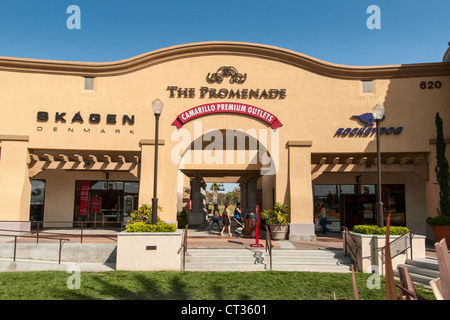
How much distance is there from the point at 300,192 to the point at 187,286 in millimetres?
9372

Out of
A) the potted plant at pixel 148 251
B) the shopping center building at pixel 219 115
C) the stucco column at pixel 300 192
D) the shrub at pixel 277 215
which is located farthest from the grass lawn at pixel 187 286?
the shopping center building at pixel 219 115

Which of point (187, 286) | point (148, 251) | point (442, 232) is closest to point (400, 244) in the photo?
point (442, 232)

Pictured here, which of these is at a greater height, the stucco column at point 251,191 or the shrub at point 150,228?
the stucco column at point 251,191

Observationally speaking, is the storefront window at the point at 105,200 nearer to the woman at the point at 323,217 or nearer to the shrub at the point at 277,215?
the shrub at the point at 277,215

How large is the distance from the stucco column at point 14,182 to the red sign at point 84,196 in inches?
153

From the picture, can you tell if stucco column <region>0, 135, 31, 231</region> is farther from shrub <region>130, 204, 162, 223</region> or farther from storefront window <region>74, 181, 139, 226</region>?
shrub <region>130, 204, 162, 223</region>

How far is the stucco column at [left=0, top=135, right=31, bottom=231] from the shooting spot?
51.7 ft

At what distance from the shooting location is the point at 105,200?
2073 centimetres

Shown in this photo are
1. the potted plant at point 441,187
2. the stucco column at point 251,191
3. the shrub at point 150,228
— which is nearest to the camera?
the shrub at point 150,228

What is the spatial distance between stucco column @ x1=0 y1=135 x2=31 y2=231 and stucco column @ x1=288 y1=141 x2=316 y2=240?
43.1 ft

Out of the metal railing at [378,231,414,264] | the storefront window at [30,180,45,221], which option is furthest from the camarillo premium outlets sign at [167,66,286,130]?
the storefront window at [30,180,45,221]

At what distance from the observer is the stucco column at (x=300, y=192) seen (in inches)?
628
